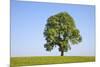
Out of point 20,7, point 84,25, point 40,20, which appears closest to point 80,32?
point 84,25

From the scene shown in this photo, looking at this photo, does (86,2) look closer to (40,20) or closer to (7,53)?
(40,20)

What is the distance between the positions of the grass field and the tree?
2.3 inches

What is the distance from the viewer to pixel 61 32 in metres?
1.71

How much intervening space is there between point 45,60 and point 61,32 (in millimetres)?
251

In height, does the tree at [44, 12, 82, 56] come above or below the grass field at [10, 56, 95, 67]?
above

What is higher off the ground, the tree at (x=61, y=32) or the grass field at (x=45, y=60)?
the tree at (x=61, y=32)

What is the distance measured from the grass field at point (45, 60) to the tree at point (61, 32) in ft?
0.19

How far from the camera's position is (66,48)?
5.65 ft

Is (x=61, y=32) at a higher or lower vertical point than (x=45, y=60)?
higher

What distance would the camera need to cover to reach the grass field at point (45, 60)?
161cm

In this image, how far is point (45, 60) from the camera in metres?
1.67

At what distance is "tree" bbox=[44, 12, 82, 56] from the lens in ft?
5.54

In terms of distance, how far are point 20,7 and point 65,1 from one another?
363mm

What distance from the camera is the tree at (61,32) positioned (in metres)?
1.69
